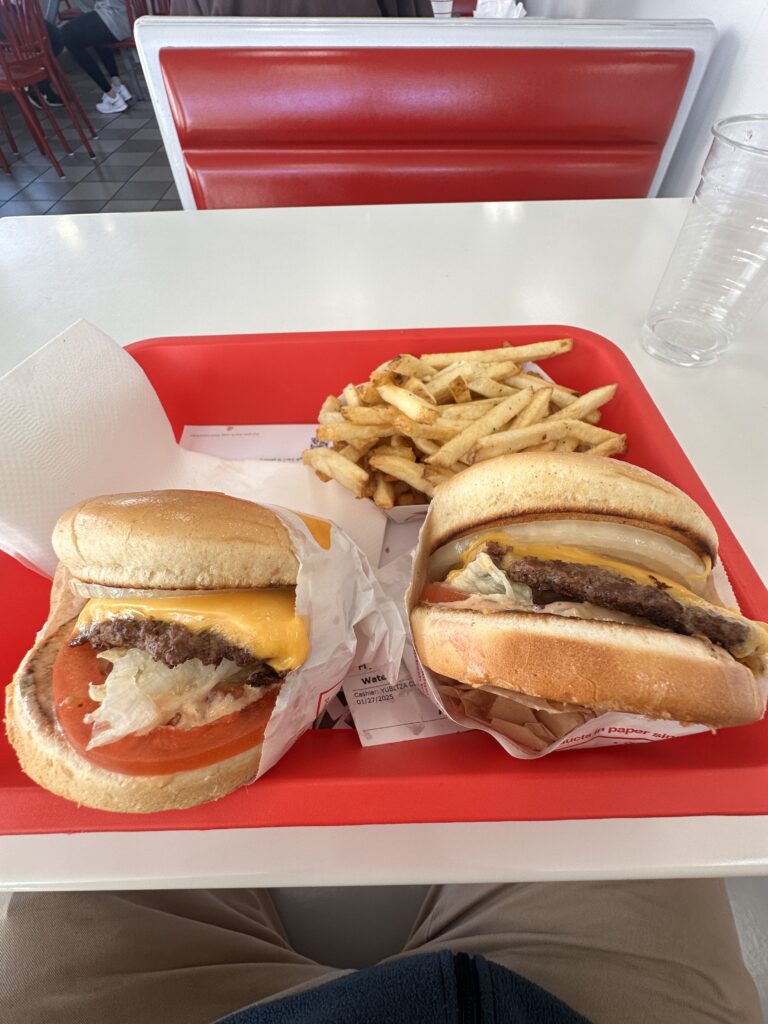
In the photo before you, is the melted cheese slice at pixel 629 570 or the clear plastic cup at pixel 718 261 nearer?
the melted cheese slice at pixel 629 570

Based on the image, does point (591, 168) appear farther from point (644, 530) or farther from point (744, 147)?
point (644, 530)

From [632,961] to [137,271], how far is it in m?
2.44

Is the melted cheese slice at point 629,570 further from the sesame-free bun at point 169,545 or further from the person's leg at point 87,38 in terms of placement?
the person's leg at point 87,38

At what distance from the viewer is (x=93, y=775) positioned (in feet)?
2.90

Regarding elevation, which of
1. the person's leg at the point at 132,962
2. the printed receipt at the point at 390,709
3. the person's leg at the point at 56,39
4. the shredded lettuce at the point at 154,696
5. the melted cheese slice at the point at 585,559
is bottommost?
the person's leg at the point at 56,39

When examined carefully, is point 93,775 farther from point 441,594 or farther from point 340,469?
point 340,469

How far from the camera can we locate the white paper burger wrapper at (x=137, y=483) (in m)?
0.97

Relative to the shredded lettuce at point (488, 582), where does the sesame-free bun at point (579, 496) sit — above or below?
above

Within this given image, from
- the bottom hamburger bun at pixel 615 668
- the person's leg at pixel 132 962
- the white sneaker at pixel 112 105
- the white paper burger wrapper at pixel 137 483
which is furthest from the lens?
the white sneaker at pixel 112 105

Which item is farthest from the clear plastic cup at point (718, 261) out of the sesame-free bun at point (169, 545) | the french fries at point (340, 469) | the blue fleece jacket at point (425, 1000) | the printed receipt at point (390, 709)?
the blue fleece jacket at point (425, 1000)

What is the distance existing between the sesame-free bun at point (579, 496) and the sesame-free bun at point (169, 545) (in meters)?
0.36

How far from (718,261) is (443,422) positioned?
→ 1120 mm

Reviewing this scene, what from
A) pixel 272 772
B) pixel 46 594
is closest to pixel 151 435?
pixel 46 594

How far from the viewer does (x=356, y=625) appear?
1.11 metres
